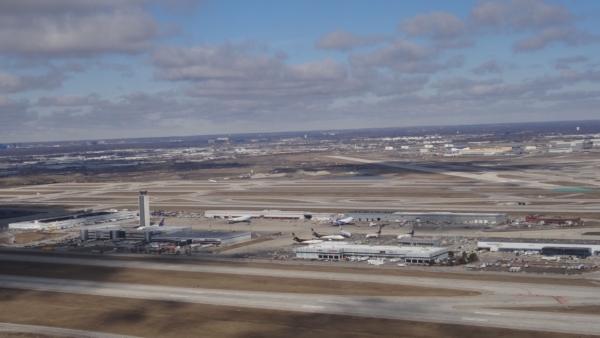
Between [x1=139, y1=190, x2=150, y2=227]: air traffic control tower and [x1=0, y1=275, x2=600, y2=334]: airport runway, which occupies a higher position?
[x1=139, y1=190, x2=150, y2=227]: air traffic control tower

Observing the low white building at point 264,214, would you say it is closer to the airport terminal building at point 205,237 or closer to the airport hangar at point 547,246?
the airport terminal building at point 205,237

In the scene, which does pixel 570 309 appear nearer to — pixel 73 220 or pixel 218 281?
pixel 218 281

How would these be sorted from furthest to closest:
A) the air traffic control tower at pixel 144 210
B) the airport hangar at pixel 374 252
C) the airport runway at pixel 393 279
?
the air traffic control tower at pixel 144 210
the airport hangar at pixel 374 252
the airport runway at pixel 393 279

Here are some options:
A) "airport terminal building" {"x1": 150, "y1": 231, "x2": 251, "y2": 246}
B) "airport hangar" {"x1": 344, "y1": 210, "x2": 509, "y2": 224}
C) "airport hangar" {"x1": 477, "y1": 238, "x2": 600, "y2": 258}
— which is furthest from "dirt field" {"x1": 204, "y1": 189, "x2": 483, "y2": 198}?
"airport hangar" {"x1": 477, "y1": 238, "x2": 600, "y2": 258}

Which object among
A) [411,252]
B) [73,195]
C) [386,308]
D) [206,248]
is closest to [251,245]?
[206,248]

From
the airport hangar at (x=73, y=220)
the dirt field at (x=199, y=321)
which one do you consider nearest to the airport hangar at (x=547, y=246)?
the dirt field at (x=199, y=321)

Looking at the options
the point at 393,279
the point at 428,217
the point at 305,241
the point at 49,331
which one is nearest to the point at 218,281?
the point at 393,279

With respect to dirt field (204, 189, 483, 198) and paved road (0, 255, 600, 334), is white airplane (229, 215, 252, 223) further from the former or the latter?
paved road (0, 255, 600, 334)
